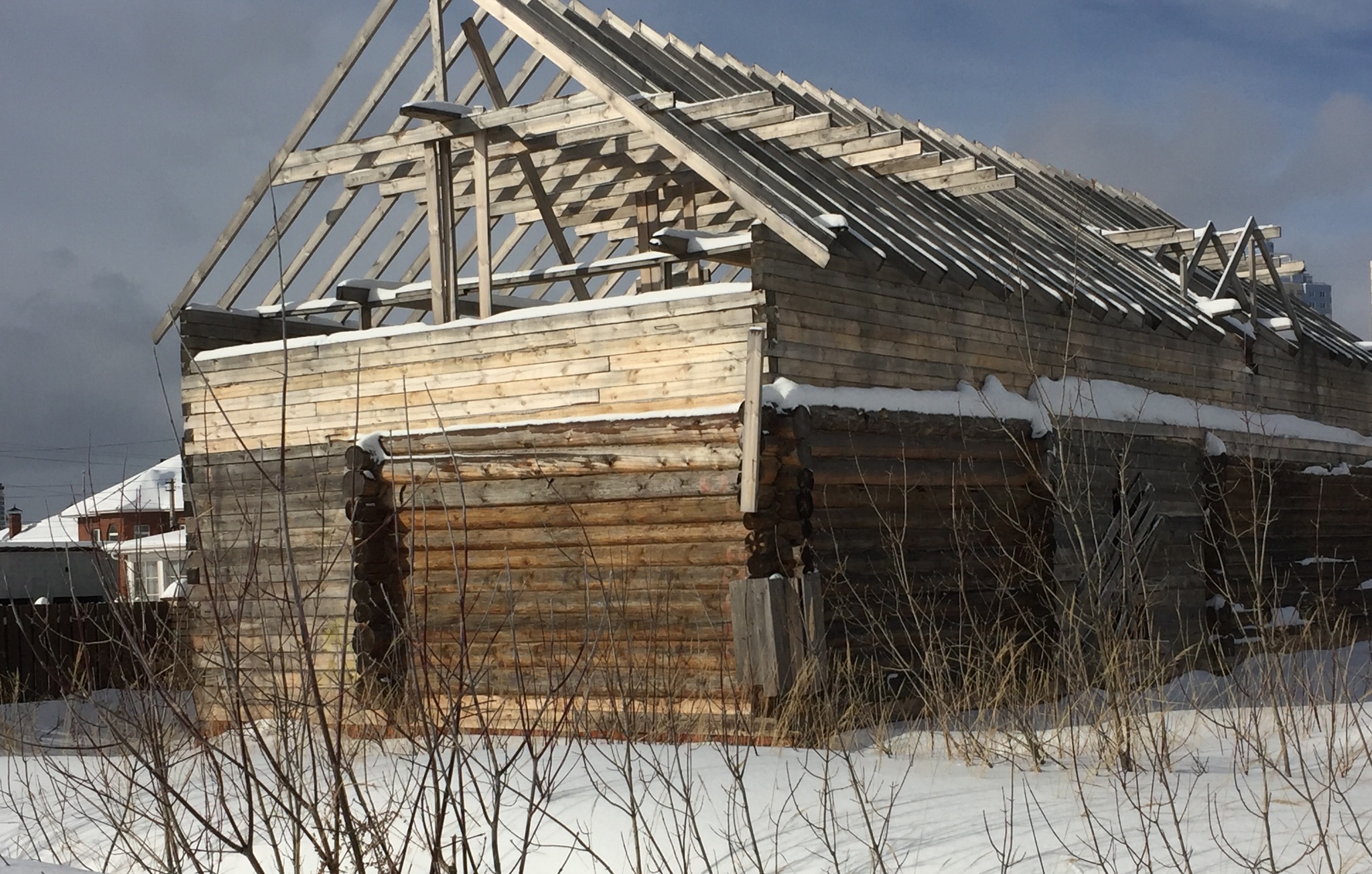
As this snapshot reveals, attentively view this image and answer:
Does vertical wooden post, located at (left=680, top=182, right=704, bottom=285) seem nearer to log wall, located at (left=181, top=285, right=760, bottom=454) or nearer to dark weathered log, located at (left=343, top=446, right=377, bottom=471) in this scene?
log wall, located at (left=181, top=285, right=760, bottom=454)

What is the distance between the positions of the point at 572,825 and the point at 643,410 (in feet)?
15.3

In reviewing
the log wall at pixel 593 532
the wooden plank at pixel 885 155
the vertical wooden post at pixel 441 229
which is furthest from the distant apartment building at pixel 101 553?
the wooden plank at pixel 885 155

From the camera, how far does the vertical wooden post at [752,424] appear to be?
36.4ft

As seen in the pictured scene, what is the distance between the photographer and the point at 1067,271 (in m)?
15.8

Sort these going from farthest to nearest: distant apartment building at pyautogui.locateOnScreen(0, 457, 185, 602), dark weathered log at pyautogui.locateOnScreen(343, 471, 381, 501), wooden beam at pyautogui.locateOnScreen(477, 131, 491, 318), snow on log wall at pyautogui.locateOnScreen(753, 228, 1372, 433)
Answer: wooden beam at pyautogui.locateOnScreen(477, 131, 491, 318)
dark weathered log at pyautogui.locateOnScreen(343, 471, 381, 501)
snow on log wall at pyautogui.locateOnScreen(753, 228, 1372, 433)
distant apartment building at pyautogui.locateOnScreen(0, 457, 185, 602)

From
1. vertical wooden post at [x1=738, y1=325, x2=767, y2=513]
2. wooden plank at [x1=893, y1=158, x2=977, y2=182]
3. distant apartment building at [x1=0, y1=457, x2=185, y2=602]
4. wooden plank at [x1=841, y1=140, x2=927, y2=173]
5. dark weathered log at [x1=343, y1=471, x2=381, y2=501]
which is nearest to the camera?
distant apartment building at [x1=0, y1=457, x2=185, y2=602]

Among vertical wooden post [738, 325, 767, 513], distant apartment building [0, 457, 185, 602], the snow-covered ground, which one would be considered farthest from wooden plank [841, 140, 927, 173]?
distant apartment building [0, 457, 185, 602]

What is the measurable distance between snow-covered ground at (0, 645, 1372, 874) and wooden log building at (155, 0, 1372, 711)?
A: 46.4 inches

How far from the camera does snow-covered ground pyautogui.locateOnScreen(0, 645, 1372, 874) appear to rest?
619 cm

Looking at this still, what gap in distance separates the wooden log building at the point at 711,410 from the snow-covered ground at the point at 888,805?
1178 millimetres

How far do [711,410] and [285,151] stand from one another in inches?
247

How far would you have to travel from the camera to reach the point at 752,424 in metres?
11.1

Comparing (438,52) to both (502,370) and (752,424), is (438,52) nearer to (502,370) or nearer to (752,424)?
(502,370)

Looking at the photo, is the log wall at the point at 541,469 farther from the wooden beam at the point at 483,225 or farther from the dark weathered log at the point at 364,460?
the wooden beam at the point at 483,225
